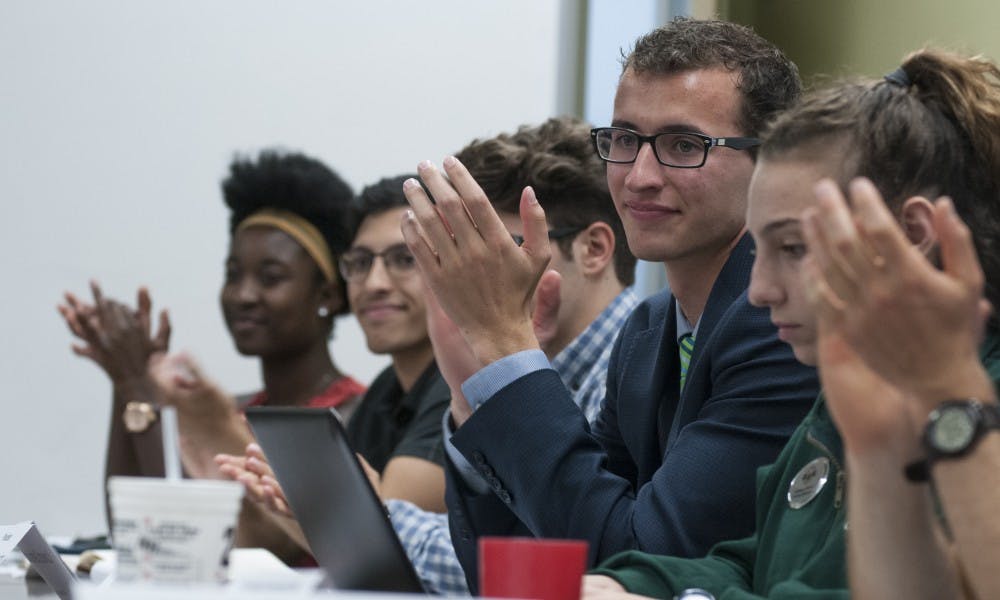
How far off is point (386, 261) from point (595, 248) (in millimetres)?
750

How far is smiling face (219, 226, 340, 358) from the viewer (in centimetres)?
351

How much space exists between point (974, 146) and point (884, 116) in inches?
3.3

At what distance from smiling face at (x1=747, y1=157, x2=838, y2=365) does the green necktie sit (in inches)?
23.1

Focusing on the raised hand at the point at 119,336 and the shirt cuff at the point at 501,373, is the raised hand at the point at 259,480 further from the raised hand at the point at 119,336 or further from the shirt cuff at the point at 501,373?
the raised hand at the point at 119,336

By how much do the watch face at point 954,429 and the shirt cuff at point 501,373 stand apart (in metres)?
0.66

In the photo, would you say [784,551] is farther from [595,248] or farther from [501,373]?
[595,248]

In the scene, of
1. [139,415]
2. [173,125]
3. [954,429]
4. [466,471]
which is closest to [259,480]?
[466,471]

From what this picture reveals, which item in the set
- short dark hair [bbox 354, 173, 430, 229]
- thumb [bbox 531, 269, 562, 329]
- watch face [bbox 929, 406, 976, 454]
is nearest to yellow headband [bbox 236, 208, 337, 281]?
short dark hair [bbox 354, 173, 430, 229]

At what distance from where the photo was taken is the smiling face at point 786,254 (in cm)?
113

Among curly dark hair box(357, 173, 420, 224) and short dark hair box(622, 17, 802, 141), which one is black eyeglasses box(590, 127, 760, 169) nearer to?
short dark hair box(622, 17, 802, 141)

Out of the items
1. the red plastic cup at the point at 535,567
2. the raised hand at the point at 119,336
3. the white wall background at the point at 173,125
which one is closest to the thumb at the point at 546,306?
the red plastic cup at the point at 535,567

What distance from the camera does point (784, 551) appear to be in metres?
1.19

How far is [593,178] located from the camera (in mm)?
2445

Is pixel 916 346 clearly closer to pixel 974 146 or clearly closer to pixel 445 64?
pixel 974 146
